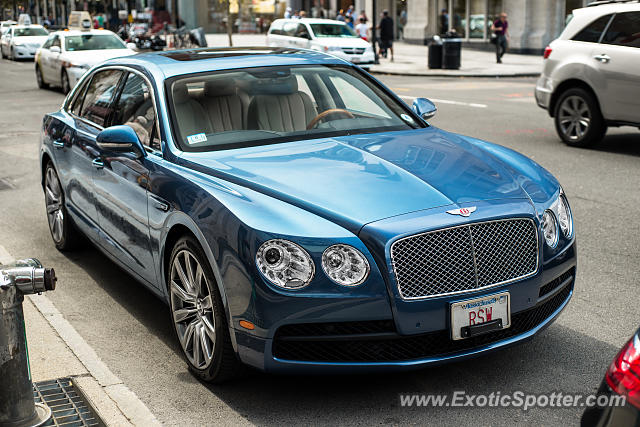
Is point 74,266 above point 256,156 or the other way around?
the other way around

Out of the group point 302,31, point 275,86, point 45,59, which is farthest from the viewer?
point 302,31

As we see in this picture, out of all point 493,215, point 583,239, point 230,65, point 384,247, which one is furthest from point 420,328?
point 583,239

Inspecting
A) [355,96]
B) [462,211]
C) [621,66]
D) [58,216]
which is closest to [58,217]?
[58,216]

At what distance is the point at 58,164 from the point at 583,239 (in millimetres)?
4198

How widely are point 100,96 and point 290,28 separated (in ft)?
79.5

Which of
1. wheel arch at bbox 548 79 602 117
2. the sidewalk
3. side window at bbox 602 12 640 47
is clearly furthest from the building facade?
side window at bbox 602 12 640 47

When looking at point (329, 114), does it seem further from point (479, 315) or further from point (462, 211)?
point (479, 315)

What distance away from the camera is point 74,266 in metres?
6.62

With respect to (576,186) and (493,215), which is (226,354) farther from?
(576,186)

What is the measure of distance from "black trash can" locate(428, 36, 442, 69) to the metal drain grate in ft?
83.1

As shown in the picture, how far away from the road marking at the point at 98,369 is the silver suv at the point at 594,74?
7982mm

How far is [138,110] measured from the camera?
17.9 feet

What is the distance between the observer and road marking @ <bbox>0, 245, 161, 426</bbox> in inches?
157

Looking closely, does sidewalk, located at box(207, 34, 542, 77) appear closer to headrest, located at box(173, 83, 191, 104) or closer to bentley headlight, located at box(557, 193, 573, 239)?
headrest, located at box(173, 83, 191, 104)
